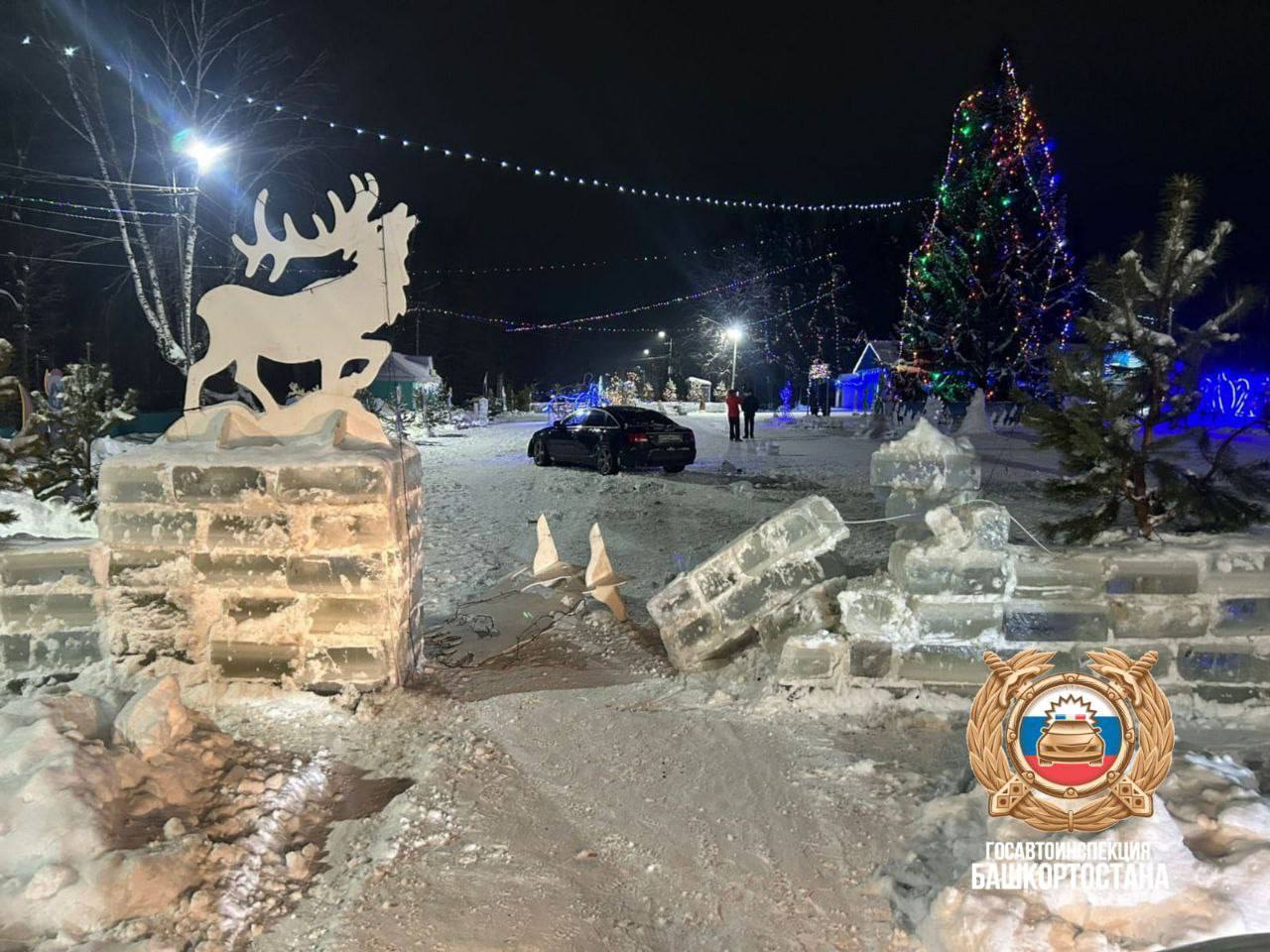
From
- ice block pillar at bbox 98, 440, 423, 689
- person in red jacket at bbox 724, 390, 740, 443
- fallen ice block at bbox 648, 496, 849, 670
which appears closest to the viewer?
ice block pillar at bbox 98, 440, 423, 689

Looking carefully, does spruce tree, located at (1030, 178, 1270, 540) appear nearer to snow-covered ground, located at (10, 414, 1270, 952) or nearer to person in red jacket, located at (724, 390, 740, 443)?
snow-covered ground, located at (10, 414, 1270, 952)

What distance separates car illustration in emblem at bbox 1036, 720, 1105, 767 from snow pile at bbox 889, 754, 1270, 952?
0.23 metres

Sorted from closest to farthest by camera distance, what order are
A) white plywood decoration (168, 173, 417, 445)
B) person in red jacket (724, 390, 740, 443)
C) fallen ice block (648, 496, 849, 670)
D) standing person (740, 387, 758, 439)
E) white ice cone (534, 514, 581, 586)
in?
fallen ice block (648, 496, 849, 670) < white plywood decoration (168, 173, 417, 445) < white ice cone (534, 514, 581, 586) < person in red jacket (724, 390, 740, 443) < standing person (740, 387, 758, 439)

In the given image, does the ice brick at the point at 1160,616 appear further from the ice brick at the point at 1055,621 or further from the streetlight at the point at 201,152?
the streetlight at the point at 201,152

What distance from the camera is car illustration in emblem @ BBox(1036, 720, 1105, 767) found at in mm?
2762

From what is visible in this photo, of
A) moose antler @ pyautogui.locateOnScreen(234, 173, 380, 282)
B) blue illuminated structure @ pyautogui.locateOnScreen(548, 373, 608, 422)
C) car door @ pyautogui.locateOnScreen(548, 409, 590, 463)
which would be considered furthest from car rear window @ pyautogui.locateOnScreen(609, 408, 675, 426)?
blue illuminated structure @ pyautogui.locateOnScreen(548, 373, 608, 422)

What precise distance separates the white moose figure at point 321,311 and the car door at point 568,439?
1222 centimetres

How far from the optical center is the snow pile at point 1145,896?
7.48 feet

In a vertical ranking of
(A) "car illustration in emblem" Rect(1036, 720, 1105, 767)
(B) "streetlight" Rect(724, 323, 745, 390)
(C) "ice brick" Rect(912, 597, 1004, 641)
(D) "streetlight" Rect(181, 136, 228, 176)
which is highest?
(D) "streetlight" Rect(181, 136, 228, 176)

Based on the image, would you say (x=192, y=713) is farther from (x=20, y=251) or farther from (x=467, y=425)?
(x=20, y=251)

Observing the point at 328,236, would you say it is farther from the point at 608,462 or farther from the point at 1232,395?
the point at 1232,395

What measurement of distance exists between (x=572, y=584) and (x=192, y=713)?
384cm

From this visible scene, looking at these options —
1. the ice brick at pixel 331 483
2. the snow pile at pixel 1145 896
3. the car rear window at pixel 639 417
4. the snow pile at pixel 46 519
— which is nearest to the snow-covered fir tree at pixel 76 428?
Answer: the snow pile at pixel 46 519

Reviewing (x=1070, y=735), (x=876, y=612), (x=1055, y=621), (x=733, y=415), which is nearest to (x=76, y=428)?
(x=876, y=612)
